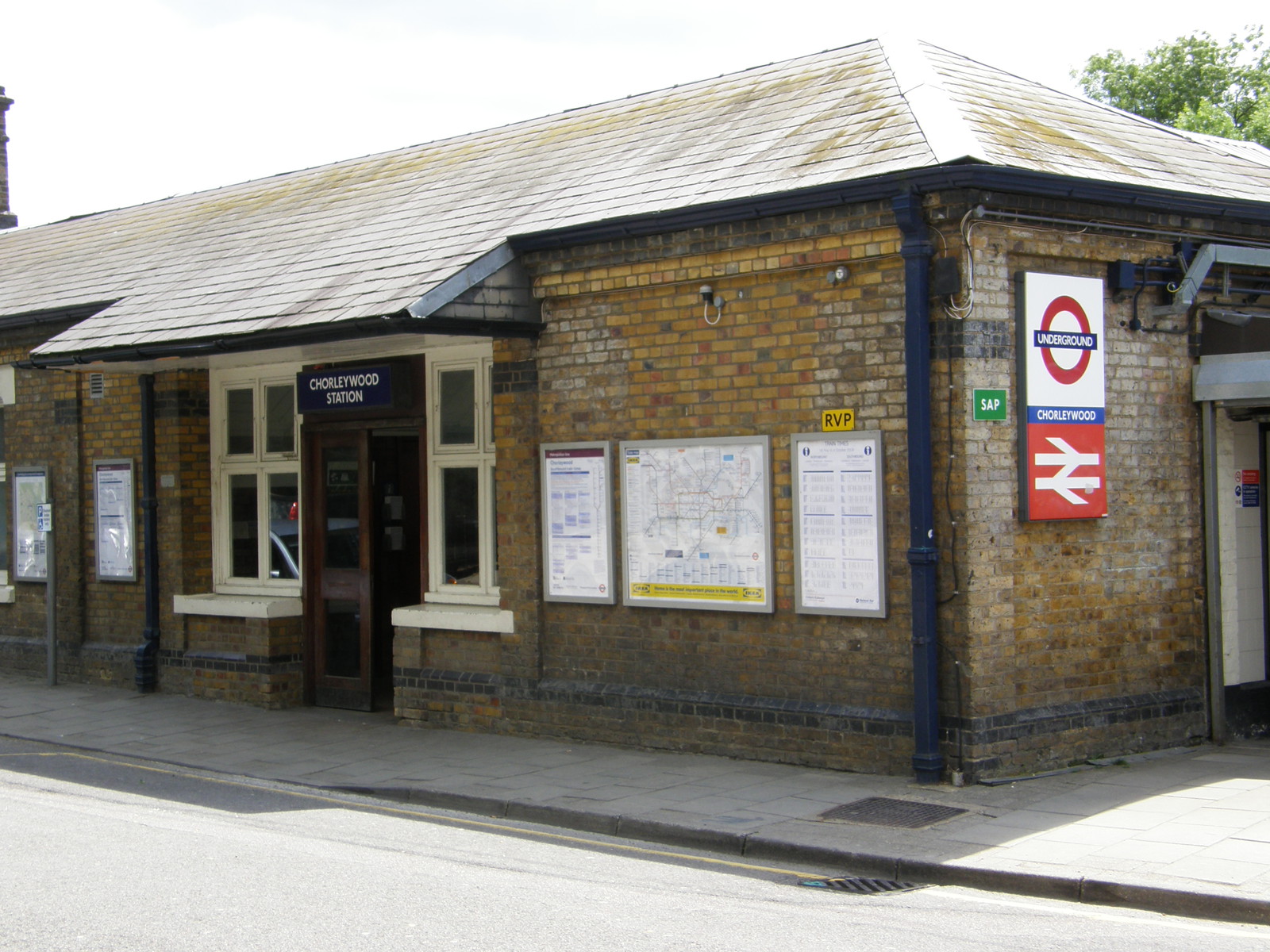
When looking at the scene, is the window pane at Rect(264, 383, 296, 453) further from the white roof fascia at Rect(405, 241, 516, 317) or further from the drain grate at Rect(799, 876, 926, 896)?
the drain grate at Rect(799, 876, 926, 896)

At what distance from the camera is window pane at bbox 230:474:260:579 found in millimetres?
13438

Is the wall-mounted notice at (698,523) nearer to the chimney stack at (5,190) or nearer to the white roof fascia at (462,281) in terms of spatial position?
the white roof fascia at (462,281)

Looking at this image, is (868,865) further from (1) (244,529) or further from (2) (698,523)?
(1) (244,529)

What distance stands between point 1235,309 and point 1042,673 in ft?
11.0

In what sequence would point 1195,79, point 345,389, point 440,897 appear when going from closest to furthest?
1. point 440,897
2. point 345,389
3. point 1195,79

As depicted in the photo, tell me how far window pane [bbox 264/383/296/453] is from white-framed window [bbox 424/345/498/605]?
6.71ft

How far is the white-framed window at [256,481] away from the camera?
513 inches

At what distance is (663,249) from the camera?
31.7 feet

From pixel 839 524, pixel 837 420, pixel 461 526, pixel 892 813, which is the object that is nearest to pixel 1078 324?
pixel 837 420

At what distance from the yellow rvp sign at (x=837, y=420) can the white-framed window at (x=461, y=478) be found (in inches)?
131

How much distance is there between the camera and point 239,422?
1350 cm

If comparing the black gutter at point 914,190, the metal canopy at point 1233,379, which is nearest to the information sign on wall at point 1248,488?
the metal canopy at point 1233,379

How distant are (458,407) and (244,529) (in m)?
3.39

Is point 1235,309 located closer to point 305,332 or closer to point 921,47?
point 921,47
